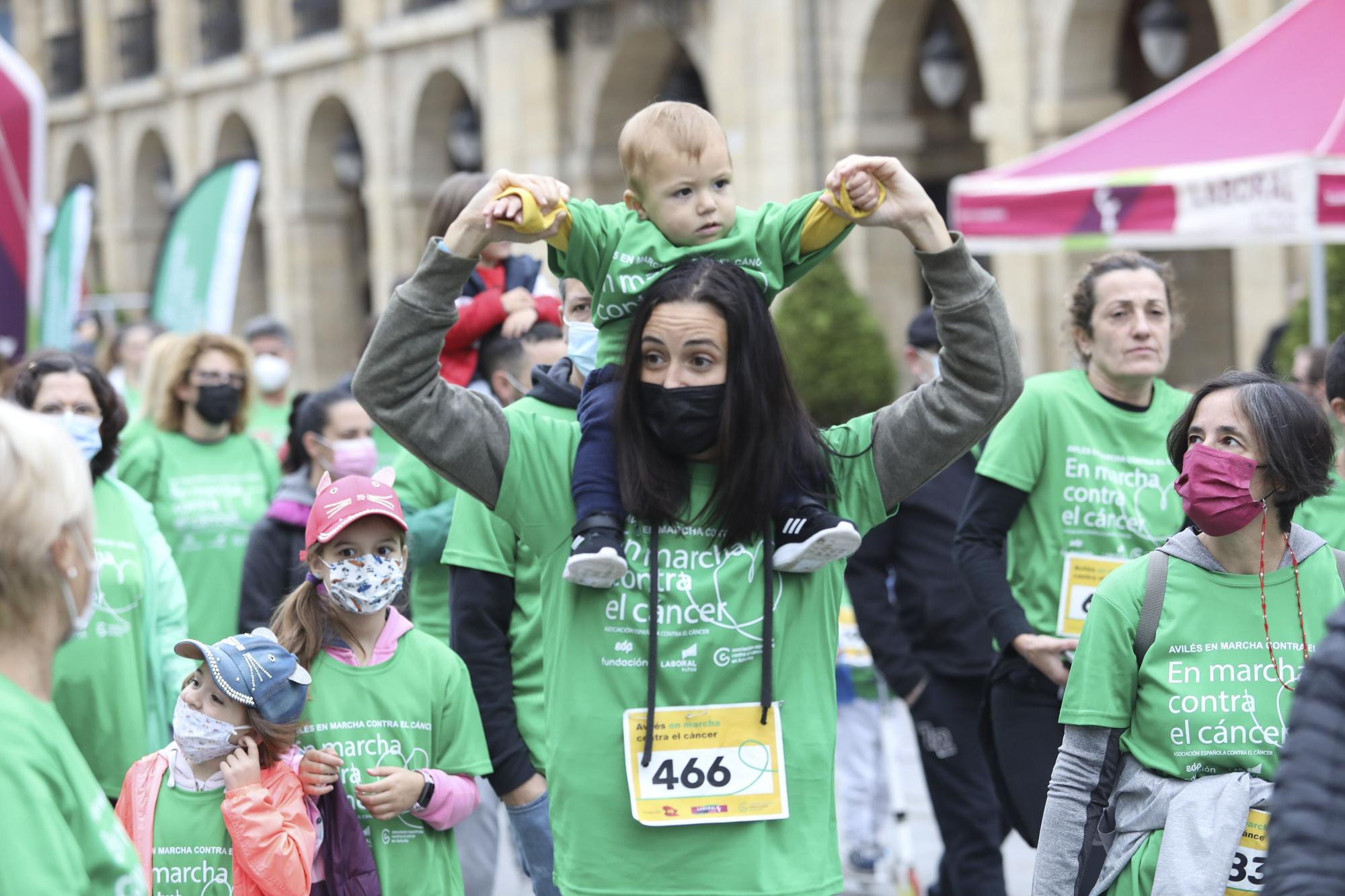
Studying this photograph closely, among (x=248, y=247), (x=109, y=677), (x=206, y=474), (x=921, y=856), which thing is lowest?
(x=921, y=856)

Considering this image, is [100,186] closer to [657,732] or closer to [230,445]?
[230,445]

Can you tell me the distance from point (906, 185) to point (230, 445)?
4.41 meters

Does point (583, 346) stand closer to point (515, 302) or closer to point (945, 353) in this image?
point (515, 302)

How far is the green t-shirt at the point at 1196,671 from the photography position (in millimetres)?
3287

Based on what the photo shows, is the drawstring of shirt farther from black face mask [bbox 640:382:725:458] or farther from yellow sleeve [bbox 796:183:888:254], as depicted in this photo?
yellow sleeve [bbox 796:183:888:254]

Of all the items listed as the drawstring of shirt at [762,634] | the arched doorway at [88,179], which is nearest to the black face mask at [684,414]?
the drawstring of shirt at [762,634]

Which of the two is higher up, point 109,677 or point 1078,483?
point 1078,483

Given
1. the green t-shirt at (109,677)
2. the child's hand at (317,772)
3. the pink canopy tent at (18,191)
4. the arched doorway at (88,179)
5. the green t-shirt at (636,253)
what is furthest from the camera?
the arched doorway at (88,179)

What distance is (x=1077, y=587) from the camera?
15.7 ft

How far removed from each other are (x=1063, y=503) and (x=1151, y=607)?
1473 mm

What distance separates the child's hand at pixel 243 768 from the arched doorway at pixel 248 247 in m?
26.6

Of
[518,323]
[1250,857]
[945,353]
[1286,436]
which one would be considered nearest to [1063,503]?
[1286,436]

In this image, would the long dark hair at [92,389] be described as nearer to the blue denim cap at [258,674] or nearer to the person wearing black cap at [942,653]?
the blue denim cap at [258,674]

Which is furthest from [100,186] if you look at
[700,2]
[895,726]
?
[895,726]
